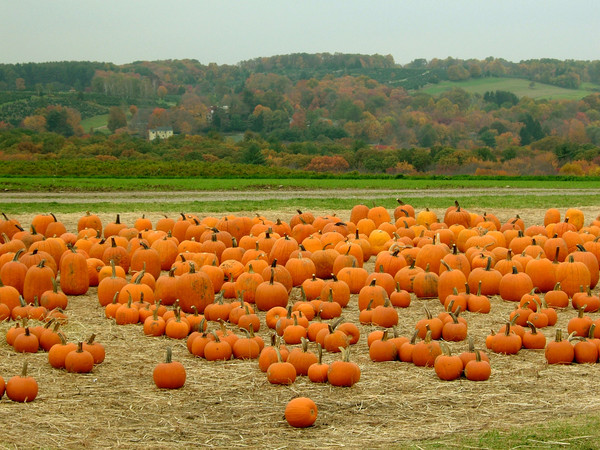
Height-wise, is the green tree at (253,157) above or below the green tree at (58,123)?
below

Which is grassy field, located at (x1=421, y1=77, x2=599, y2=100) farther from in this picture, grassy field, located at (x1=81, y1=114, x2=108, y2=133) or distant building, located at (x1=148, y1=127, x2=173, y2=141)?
grassy field, located at (x1=81, y1=114, x2=108, y2=133)

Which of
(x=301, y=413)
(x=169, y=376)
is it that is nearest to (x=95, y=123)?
(x=169, y=376)

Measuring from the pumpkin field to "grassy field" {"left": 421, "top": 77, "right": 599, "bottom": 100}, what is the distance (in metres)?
126

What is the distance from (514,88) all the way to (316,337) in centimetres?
14355

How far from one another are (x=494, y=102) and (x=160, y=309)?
125863 mm

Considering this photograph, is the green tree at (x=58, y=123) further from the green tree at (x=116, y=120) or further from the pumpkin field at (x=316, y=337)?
the pumpkin field at (x=316, y=337)

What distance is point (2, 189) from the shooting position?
31.4 metres

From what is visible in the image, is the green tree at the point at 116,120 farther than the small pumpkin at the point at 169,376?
Yes

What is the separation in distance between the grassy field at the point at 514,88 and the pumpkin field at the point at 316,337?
412 feet

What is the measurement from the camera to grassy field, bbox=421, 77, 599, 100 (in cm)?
13488

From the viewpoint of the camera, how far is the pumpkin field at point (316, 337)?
524 cm

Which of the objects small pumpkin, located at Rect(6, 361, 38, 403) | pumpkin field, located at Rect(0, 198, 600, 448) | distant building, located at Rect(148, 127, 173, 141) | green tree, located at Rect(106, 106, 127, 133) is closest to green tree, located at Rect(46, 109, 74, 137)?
green tree, located at Rect(106, 106, 127, 133)

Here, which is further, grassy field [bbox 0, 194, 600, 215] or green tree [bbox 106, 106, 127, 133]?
green tree [bbox 106, 106, 127, 133]

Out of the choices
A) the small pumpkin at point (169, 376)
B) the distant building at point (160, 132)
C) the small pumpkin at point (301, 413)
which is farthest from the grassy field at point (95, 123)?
the small pumpkin at point (301, 413)
